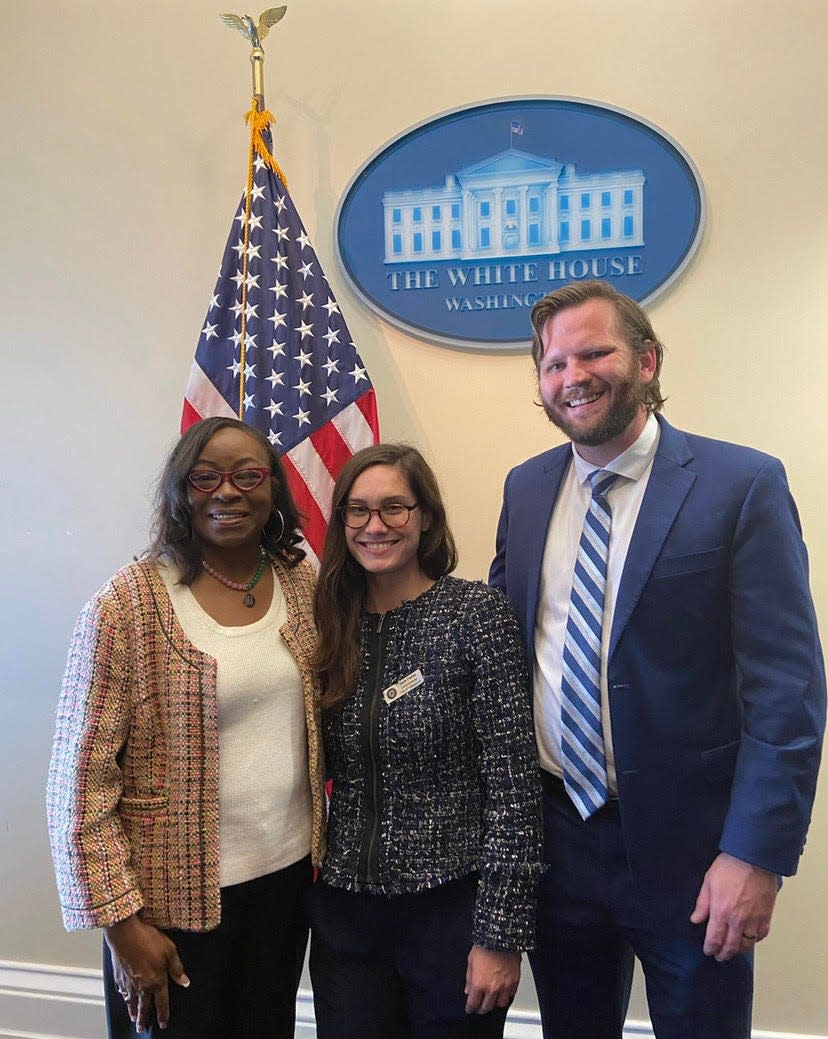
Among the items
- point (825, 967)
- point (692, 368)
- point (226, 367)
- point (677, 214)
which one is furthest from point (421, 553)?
point (825, 967)

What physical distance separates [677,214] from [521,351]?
0.52m

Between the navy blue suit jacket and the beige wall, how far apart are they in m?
0.83

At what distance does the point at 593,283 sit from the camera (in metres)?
1.46

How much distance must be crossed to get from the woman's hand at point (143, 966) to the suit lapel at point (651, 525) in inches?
34.6

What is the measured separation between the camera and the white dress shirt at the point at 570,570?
1.42 metres

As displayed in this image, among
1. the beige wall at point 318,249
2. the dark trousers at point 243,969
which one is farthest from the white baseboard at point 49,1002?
the dark trousers at point 243,969

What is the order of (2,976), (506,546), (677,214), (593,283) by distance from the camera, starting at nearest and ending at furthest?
(593,283)
(506,546)
(677,214)
(2,976)

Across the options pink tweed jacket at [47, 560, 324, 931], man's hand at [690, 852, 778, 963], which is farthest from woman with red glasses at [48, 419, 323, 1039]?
man's hand at [690, 852, 778, 963]

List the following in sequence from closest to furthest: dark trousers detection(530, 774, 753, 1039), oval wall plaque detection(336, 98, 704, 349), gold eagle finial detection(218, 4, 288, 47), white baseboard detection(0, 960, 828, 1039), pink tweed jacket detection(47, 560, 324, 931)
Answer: pink tweed jacket detection(47, 560, 324, 931), dark trousers detection(530, 774, 753, 1039), gold eagle finial detection(218, 4, 288, 47), oval wall plaque detection(336, 98, 704, 349), white baseboard detection(0, 960, 828, 1039)

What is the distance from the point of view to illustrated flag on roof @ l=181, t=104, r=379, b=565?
207cm

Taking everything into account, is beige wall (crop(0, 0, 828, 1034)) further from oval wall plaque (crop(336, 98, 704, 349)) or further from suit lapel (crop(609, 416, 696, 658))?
suit lapel (crop(609, 416, 696, 658))

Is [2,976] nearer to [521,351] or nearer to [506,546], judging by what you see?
[506,546]

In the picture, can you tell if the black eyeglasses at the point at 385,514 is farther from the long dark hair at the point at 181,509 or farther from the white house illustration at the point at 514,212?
the white house illustration at the point at 514,212

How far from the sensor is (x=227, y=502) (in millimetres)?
1404
